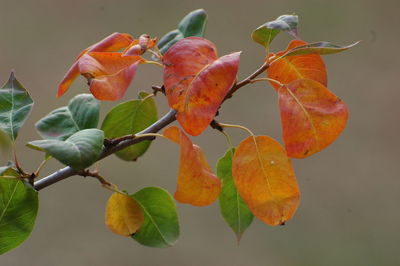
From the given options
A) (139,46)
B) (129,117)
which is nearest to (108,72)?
(139,46)

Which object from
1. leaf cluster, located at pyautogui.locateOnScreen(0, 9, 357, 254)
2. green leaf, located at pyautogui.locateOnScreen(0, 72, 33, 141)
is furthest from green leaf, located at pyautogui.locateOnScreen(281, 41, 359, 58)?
green leaf, located at pyautogui.locateOnScreen(0, 72, 33, 141)

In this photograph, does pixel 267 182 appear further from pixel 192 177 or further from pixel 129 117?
pixel 129 117

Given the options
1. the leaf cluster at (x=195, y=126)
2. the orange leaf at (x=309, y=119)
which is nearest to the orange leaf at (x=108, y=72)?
the leaf cluster at (x=195, y=126)

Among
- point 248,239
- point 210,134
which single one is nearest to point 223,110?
point 210,134

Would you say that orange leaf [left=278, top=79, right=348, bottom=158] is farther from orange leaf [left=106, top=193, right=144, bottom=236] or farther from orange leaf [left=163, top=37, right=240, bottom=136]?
orange leaf [left=106, top=193, right=144, bottom=236]

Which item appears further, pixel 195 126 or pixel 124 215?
pixel 124 215

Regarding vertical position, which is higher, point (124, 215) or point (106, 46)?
point (106, 46)
